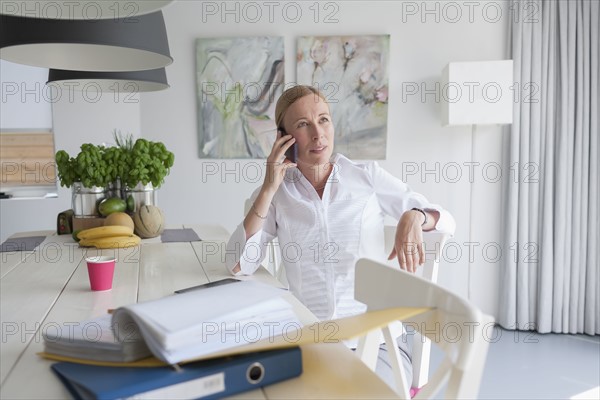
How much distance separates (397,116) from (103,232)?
7.80 ft

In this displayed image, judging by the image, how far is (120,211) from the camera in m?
2.22

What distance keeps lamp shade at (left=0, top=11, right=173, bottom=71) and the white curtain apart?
2.77m

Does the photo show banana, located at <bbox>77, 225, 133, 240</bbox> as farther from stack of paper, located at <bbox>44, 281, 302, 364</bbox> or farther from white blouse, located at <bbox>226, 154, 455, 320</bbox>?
stack of paper, located at <bbox>44, 281, 302, 364</bbox>

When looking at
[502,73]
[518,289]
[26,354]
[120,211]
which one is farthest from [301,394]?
[518,289]

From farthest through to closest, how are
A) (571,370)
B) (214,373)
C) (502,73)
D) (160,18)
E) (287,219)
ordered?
1. (502,73)
2. (571,370)
3. (287,219)
4. (160,18)
5. (214,373)

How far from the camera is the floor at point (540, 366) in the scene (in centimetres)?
274

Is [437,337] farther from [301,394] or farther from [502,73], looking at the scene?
[502,73]

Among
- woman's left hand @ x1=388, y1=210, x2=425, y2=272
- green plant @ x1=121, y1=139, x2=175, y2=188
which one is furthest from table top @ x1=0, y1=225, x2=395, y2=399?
woman's left hand @ x1=388, y1=210, x2=425, y2=272

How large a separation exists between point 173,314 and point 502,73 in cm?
306

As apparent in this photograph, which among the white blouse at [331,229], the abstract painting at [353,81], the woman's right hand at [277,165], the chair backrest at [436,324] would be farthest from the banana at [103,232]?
the abstract painting at [353,81]

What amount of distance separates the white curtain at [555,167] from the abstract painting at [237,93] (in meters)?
1.66

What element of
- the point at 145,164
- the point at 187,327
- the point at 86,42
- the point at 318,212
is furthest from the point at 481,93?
the point at 187,327

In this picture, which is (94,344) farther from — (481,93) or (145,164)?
(481,93)

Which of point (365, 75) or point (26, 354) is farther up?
point (365, 75)
